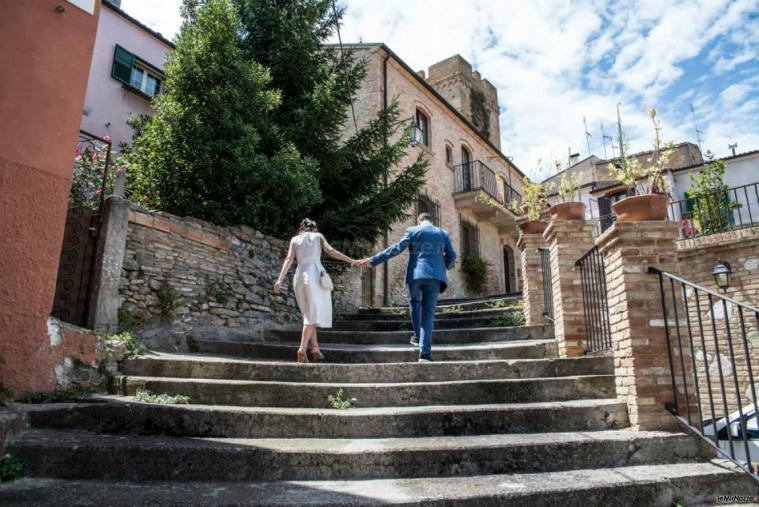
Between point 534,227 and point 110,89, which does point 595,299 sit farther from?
point 110,89

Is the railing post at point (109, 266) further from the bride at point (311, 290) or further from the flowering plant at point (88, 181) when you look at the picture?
the bride at point (311, 290)

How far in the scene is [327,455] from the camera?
296 cm

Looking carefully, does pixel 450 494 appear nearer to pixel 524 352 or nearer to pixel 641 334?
pixel 641 334

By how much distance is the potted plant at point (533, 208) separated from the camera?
6.57 meters

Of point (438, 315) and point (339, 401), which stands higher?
point (438, 315)

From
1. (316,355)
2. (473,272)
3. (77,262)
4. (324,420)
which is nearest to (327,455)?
(324,420)

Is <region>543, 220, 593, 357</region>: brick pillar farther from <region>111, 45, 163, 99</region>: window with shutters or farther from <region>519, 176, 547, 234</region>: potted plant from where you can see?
<region>111, 45, 163, 99</region>: window with shutters

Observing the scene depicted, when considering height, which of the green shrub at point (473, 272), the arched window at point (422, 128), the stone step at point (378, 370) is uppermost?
the arched window at point (422, 128)

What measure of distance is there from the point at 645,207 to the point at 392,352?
2.89m

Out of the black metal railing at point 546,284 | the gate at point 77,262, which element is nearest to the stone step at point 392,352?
the black metal railing at point 546,284

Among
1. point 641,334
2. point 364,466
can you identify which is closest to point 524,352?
point 641,334

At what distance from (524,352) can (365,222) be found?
4.08 meters

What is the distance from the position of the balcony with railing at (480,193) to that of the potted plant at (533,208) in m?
9.05

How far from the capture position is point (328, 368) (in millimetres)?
4488
